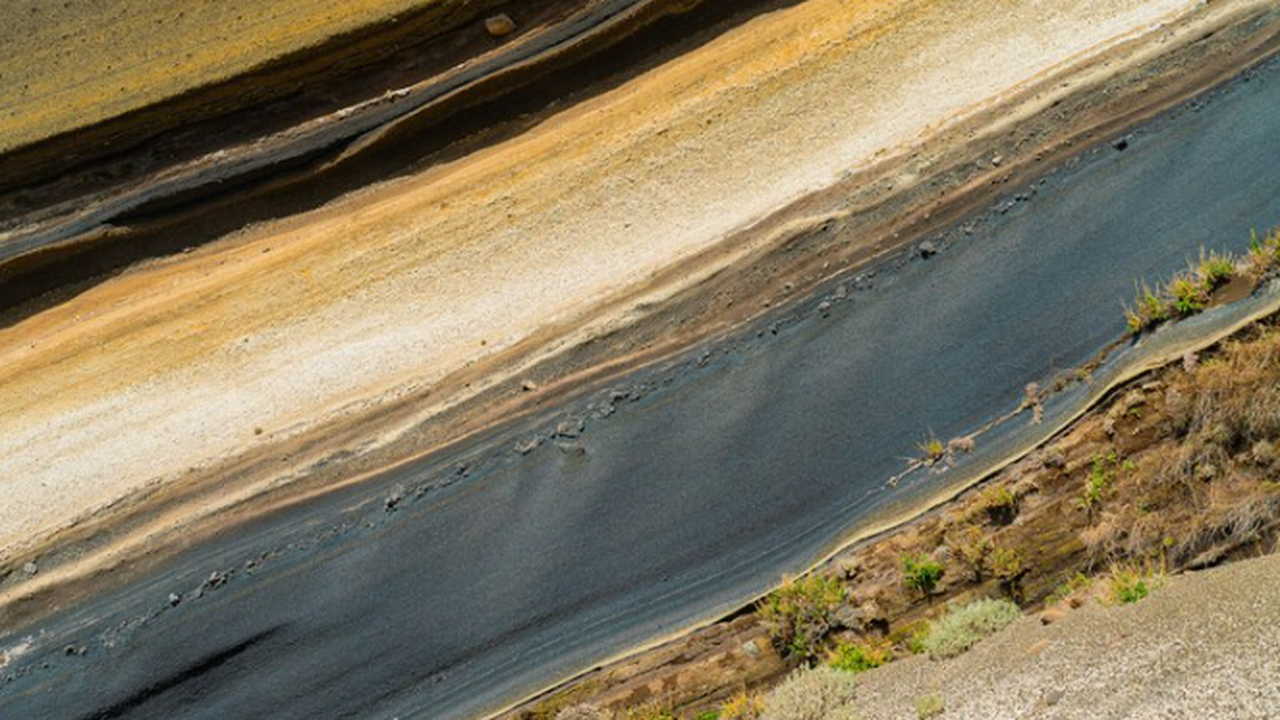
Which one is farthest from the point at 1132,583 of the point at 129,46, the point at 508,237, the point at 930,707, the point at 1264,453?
the point at 129,46

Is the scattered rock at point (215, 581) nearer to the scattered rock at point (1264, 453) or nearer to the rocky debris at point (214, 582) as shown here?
the rocky debris at point (214, 582)

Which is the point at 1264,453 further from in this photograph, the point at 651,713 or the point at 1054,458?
the point at 651,713

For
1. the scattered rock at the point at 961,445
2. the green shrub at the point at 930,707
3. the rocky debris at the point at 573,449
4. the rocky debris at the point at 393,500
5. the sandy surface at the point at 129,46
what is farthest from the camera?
the sandy surface at the point at 129,46

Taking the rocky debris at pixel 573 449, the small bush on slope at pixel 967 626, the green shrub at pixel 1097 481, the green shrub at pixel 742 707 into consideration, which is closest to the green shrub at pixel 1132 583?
the green shrub at pixel 1097 481

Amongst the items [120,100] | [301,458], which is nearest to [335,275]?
[301,458]

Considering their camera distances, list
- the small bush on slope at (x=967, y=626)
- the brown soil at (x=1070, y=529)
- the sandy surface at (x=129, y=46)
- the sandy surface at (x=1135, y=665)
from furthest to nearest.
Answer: the sandy surface at (x=129, y=46) < the small bush on slope at (x=967, y=626) < the brown soil at (x=1070, y=529) < the sandy surface at (x=1135, y=665)

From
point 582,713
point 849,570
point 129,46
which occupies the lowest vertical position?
point 582,713
